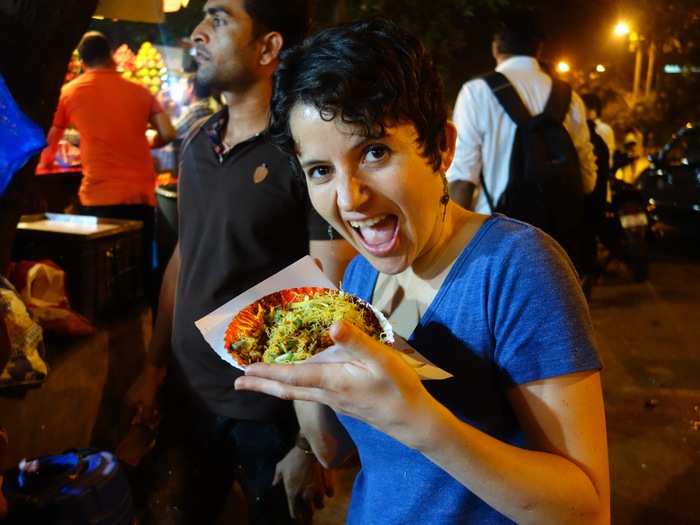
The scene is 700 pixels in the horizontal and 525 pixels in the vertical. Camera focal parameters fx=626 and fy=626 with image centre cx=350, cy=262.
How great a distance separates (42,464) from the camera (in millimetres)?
2676

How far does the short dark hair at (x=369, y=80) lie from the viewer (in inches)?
52.1

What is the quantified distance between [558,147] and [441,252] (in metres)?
2.59

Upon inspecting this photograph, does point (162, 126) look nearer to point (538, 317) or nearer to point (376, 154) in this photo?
point (376, 154)

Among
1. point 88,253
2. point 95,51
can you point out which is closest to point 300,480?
point 88,253

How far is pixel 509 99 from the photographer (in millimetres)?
3836

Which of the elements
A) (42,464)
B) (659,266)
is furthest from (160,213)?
(659,266)

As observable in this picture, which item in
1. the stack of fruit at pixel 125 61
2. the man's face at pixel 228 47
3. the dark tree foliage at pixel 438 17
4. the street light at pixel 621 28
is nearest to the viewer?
the man's face at pixel 228 47

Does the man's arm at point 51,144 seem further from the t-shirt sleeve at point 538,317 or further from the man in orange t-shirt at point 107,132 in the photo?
the t-shirt sleeve at point 538,317

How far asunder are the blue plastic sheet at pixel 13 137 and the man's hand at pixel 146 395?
980 millimetres

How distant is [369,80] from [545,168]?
2.68 meters

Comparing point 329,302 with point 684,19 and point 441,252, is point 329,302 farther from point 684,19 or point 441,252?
point 684,19

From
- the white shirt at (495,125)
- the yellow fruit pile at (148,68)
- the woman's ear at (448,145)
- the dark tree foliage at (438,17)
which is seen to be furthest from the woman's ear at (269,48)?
the yellow fruit pile at (148,68)

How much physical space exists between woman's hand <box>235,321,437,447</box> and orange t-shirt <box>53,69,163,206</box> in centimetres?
477

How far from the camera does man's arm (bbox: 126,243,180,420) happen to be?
269 centimetres
